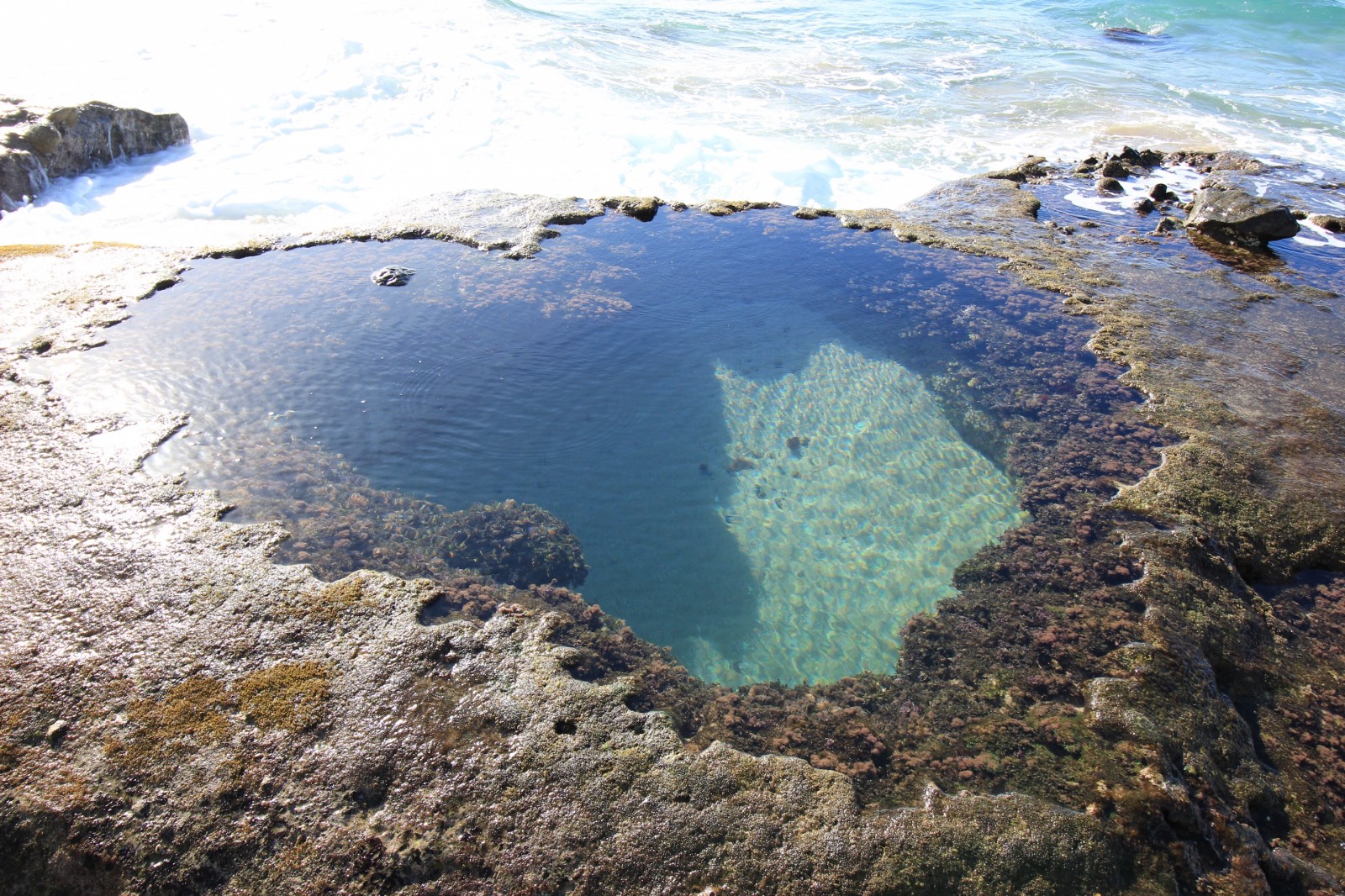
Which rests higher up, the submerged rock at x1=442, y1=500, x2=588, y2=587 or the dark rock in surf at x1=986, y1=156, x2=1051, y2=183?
the dark rock in surf at x1=986, y1=156, x2=1051, y2=183

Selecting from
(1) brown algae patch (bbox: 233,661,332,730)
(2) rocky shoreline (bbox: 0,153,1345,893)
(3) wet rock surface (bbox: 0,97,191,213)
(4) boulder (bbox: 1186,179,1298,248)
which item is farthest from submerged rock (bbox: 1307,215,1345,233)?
(3) wet rock surface (bbox: 0,97,191,213)

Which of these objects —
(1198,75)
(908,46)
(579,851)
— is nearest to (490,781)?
(579,851)

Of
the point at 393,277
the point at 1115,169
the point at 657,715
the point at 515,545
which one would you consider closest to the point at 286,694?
the point at 515,545

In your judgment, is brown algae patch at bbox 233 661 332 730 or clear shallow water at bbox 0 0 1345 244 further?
clear shallow water at bbox 0 0 1345 244

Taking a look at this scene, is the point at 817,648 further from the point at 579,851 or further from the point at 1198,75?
the point at 1198,75

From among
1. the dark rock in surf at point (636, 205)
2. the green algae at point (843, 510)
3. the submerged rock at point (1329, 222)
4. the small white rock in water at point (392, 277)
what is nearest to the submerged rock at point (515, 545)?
the green algae at point (843, 510)

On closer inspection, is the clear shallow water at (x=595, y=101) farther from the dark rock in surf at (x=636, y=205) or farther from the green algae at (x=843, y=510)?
the green algae at (x=843, y=510)

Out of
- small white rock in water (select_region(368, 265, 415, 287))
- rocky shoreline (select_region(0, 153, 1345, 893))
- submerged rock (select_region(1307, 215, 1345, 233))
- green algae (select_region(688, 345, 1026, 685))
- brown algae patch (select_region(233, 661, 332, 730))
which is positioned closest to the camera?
Answer: rocky shoreline (select_region(0, 153, 1345, 893))

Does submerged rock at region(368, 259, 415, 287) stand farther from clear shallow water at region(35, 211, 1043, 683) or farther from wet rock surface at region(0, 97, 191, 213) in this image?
wet rock surface at region(0, 97, 191, 213)
